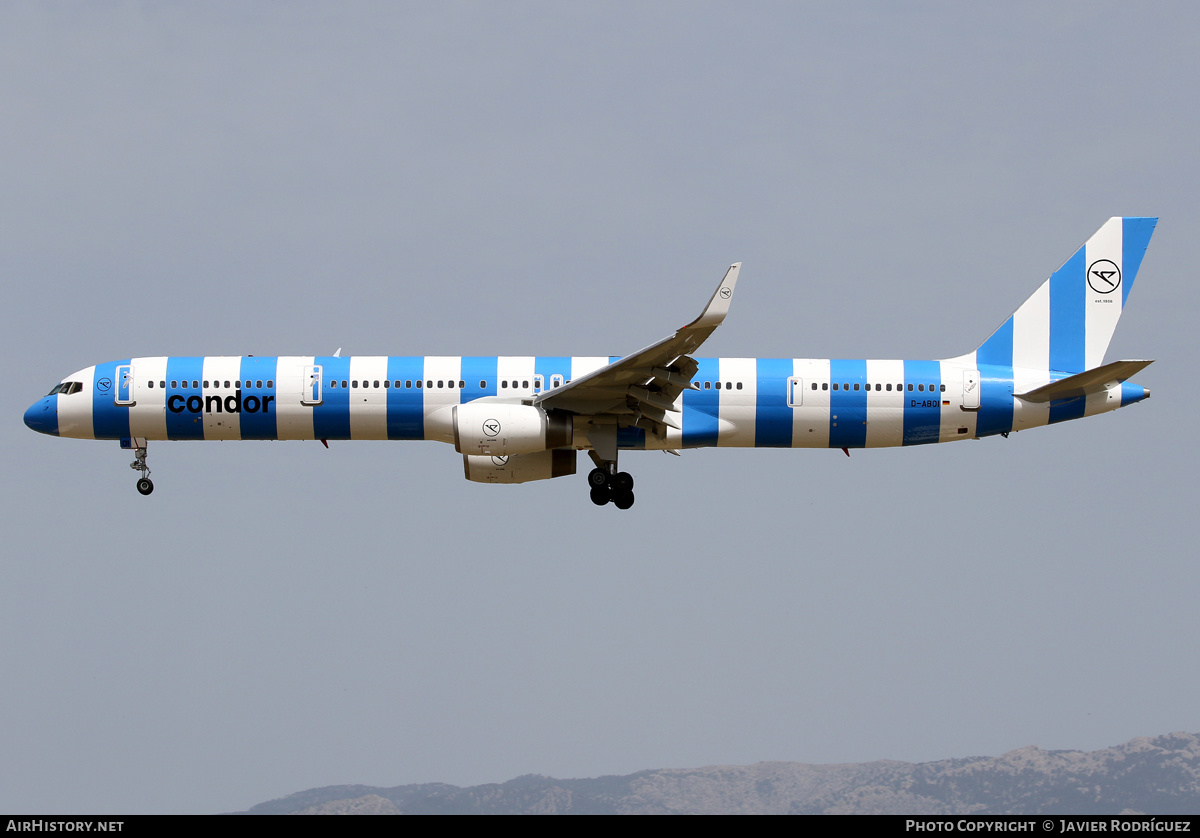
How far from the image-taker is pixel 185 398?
3566cm

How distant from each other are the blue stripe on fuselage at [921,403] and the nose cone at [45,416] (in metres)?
24.3

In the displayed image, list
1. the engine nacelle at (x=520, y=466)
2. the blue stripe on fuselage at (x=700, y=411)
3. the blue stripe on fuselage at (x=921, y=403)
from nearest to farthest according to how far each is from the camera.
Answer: the blue stripe on fuselage at (x=700, y=411), the blue stripe on fuselage at (x=921, y=403), the engine nacelle at (x=520, y=466)

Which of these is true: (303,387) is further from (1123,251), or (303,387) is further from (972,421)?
(1123,251)

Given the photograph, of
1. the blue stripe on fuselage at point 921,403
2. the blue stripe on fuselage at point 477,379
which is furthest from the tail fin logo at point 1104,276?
the blue stripe on fuselage at point 477,379

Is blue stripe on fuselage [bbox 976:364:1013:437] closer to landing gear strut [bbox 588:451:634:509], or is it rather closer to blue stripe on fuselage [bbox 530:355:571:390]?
landing gear strut [bbox 588:451:634:509]

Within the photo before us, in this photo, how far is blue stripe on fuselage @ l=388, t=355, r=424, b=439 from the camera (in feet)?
115

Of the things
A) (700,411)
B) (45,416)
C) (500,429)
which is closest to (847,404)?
(700,411)

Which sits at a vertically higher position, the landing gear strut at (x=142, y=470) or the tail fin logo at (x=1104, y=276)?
Answer: the tail fin logo at (x=1104, y=276)

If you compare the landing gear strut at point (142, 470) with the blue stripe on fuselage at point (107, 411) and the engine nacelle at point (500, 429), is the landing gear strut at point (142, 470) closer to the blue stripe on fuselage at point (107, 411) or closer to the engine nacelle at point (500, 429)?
the blue stripe on fuselage at point (107, 411)

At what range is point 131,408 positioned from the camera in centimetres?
3569

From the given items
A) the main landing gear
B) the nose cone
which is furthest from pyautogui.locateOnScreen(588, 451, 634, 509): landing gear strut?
the nose cone

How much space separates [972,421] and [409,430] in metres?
16.1

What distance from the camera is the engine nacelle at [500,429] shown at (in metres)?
33.2
